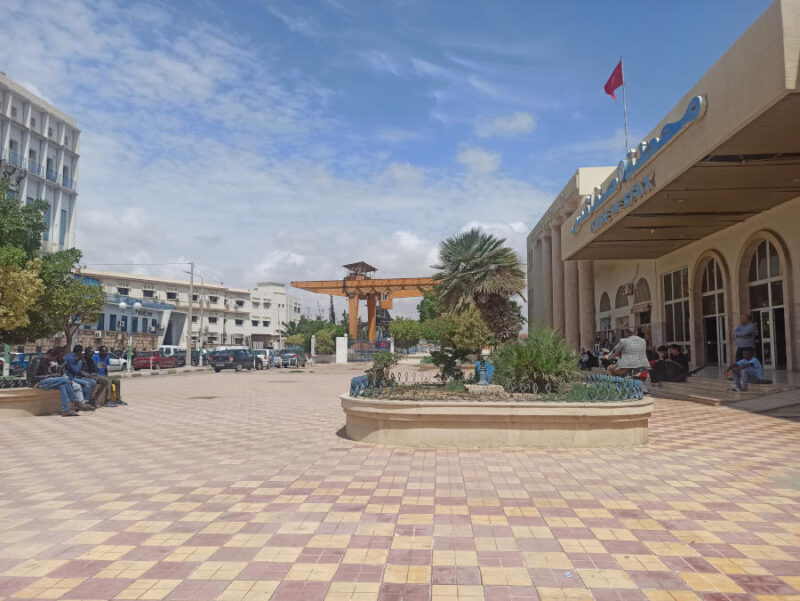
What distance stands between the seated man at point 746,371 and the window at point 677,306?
9.07 metres

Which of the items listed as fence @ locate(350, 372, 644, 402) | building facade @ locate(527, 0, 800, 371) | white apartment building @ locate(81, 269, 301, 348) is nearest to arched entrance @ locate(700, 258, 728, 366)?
building facade @ locate(527, 0, 800, 371)

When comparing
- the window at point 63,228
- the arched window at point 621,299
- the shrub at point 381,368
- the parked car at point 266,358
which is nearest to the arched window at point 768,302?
the arched window at point 621,299

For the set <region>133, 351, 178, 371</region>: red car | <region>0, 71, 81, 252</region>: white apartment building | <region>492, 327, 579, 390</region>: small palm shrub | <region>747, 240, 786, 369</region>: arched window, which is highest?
<region>0, 71, 81, 252</region>: white apartment building

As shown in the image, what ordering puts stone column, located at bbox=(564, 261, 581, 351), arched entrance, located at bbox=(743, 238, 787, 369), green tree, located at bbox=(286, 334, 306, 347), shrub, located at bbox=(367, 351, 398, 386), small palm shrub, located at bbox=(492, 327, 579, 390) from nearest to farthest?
shrub, located at bbox=(367, 351, 398, 386) < small palm shrub, located at bbox=(492, 327, 579, 390) < arched entrance, located at bbox=(743, 238, 787, 369) < stone column, located at bbox=(564, 261, 581, 351) < green tree, located at bbox=(286, 334, 306, 347)

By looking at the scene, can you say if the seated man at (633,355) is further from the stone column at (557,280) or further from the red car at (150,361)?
the red car at (150,361)

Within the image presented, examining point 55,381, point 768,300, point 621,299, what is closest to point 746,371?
point 768,300

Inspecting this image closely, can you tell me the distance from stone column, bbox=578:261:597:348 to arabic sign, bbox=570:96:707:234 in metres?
6.66

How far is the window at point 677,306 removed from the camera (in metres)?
21.5

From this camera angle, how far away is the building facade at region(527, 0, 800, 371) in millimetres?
9711

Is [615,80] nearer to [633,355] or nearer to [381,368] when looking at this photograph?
[633,355]

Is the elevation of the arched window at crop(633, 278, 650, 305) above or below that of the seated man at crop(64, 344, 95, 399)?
above

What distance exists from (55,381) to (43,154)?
3915cm

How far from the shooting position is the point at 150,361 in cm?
3728

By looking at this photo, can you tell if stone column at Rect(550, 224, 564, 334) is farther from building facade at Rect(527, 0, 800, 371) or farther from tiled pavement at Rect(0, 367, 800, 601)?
tiled pavement at Rect(0, 367, 800, 601)
